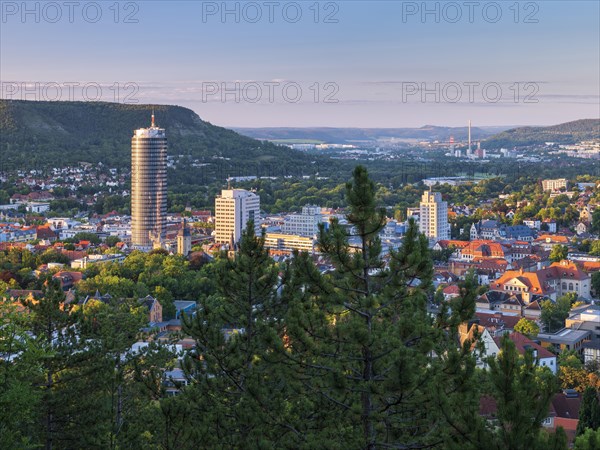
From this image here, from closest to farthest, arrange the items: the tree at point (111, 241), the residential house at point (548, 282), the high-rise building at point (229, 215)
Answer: the residential house at point (548, 282)
the tree at point (111, 241)
the high-rise building at point (229, 215)

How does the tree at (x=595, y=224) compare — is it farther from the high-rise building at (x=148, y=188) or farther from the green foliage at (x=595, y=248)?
the high-rise building at (x=148, y=188)

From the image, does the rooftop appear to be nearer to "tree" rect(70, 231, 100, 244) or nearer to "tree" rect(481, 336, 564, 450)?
"tree" rect(481, 336, 564, 450)

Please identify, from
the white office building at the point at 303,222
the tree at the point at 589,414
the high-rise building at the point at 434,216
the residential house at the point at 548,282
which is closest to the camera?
the tree at the point at 589,414

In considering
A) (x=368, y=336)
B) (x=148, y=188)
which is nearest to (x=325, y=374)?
(x=368, y=336)

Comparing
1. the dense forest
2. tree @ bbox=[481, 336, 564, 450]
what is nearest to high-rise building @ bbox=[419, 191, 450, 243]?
the dense forest

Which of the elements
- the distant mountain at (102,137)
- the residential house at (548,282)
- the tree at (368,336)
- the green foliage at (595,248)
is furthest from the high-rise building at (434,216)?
the tree at (368,336)

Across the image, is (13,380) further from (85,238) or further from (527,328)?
(85,238)
